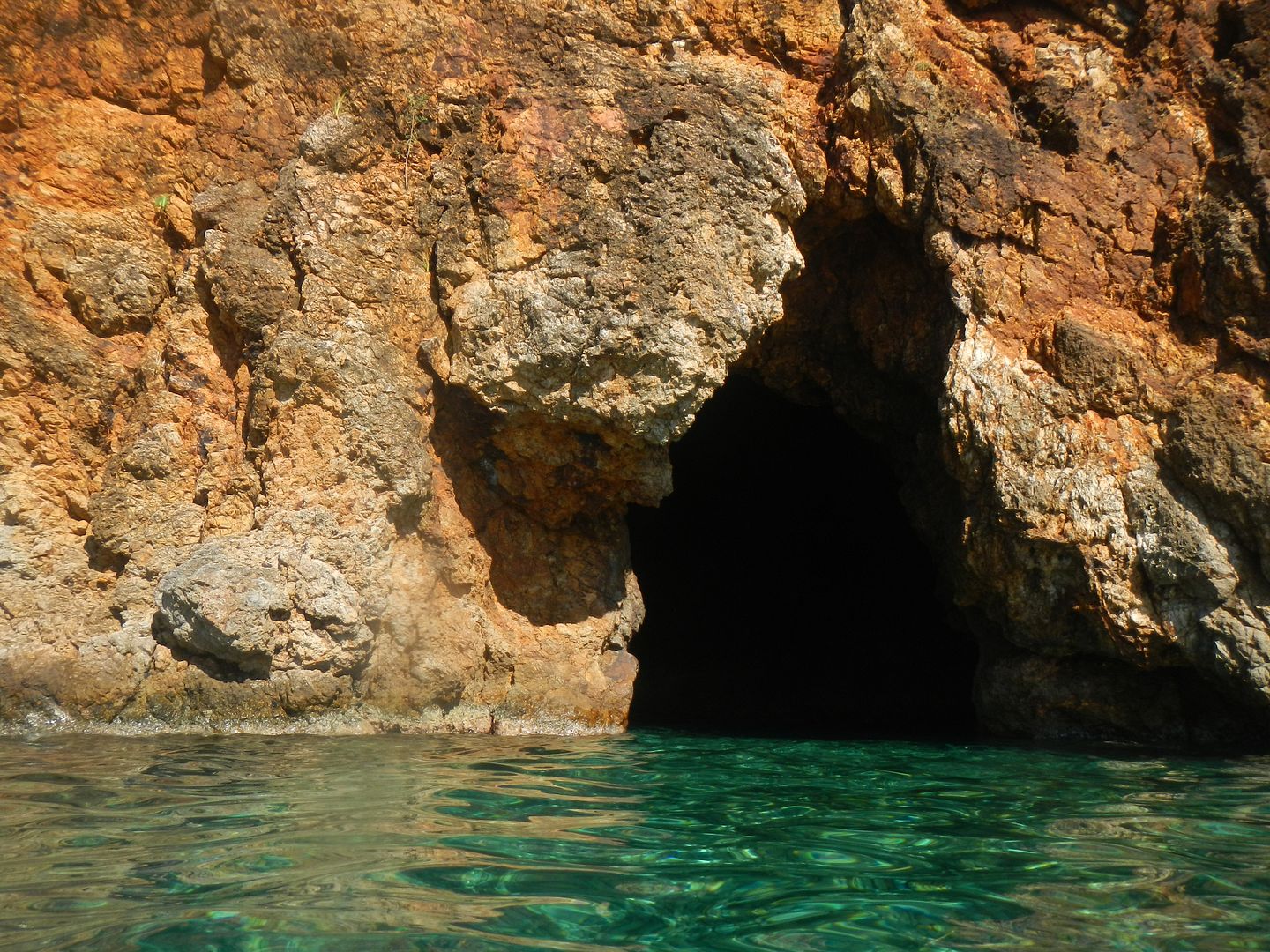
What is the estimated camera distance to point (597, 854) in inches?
130

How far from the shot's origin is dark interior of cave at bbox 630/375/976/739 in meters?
11.7

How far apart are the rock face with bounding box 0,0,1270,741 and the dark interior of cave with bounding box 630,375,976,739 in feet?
12.8

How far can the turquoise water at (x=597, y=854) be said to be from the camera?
2.62 m

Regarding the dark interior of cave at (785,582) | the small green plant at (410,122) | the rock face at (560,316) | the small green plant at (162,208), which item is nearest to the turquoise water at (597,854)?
the rock face at (560,316)

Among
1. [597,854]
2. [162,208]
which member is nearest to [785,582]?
[162,208]

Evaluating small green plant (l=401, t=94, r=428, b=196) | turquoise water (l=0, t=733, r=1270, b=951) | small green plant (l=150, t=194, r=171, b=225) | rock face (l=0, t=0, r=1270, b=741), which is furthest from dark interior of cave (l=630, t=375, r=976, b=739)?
turquoise water (l=0, t=733, r=1270, b=951)

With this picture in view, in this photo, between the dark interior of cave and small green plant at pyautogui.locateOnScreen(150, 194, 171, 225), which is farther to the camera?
the dark interior of cave

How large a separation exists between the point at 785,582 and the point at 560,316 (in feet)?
23.0

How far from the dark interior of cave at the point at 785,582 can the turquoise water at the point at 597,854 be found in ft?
20.9

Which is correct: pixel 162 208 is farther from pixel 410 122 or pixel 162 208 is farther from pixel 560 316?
pixel 560 316

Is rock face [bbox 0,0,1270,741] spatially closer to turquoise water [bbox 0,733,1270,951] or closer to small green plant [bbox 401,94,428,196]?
small green plant [bbox 401,94,428,196]

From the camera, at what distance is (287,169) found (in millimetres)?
7082

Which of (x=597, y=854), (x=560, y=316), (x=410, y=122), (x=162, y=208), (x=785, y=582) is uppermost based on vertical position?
(x=410, y=122)

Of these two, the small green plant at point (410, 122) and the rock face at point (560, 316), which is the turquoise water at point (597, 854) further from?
the small green plant at point (410, 122)
